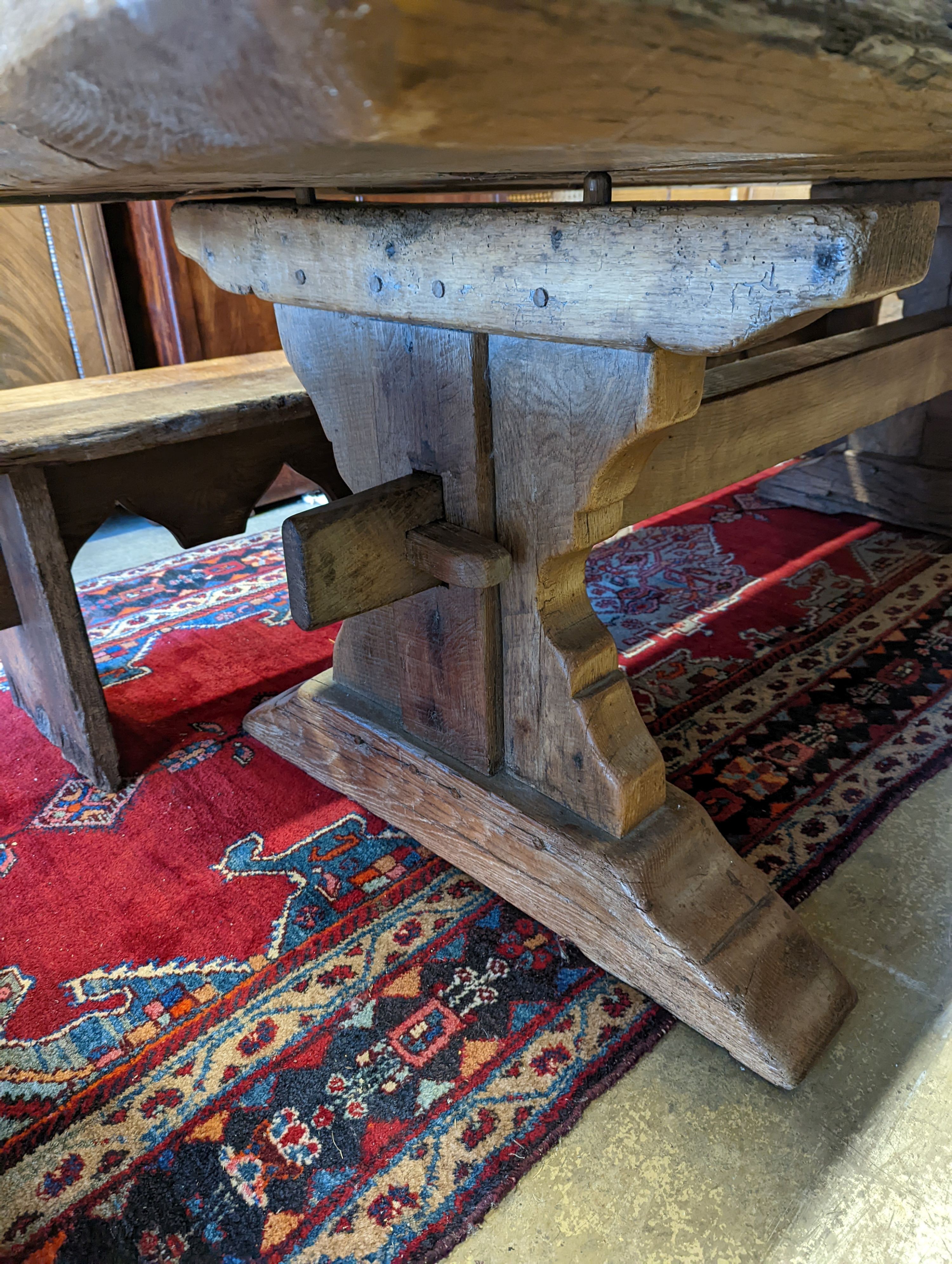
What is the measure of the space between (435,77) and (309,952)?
3.71ft

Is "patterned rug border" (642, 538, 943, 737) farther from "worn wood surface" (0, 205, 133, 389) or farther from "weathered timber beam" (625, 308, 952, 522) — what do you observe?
"worn wood surface" (0, 205, 133, 389)

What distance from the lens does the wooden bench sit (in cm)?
146

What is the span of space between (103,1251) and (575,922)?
0.64 metres

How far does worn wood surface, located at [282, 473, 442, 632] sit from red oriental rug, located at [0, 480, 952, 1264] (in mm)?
479

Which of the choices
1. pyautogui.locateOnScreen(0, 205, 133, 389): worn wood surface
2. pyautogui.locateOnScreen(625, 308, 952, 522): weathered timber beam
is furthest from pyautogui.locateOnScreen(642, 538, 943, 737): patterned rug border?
pyautogui.locateOnScreen(0, 205, 133, 389): worn wood surface

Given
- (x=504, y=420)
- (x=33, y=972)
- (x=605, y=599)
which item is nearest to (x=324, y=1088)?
(x=33, y=972)

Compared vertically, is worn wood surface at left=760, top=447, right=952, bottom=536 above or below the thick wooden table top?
below

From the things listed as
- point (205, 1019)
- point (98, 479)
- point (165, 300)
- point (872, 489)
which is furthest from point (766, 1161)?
point (165, 300)

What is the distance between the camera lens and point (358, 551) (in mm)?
1135

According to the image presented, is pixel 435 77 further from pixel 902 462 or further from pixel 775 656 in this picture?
pixel 902 462

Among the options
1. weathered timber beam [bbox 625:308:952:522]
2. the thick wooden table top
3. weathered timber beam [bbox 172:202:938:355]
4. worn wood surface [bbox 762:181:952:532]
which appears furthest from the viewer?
worn wood surface [bbox 762:181:952:532]

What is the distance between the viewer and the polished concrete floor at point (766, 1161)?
89 cm

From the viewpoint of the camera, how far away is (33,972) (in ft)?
4.11

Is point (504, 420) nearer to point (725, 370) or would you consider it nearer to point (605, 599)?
point (725, 370)
